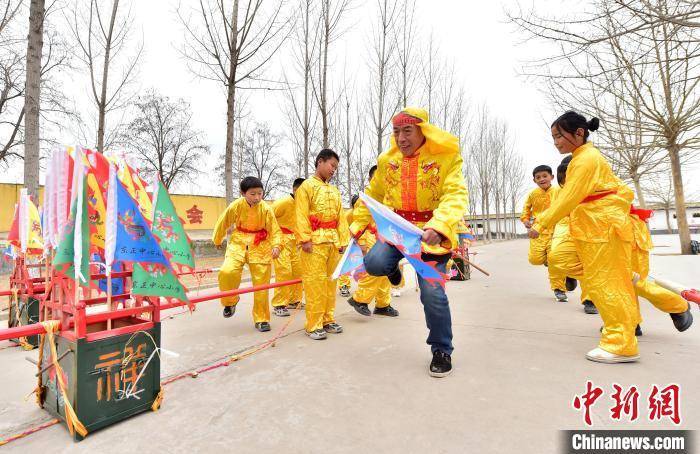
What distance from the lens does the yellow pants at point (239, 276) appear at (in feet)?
12.5

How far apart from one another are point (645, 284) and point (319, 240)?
269cm

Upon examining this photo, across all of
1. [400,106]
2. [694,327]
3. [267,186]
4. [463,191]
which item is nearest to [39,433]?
[463,191]

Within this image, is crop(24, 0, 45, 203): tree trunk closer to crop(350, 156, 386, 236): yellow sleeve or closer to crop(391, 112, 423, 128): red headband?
crop(350, 156, 386, 236): yellow sleeve

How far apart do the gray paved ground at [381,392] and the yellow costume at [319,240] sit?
28 centimetres

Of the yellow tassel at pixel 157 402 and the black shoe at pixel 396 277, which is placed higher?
the black shoe at pixel 396 277

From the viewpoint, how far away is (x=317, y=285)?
11.3 feet

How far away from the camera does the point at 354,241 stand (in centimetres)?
293

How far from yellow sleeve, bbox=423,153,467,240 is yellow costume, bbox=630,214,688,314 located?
1702 millimetres

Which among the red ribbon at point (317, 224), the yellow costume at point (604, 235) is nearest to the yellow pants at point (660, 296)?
the yellow costume at point (604, 235)

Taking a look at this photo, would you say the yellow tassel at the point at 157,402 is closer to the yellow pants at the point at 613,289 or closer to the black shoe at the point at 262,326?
the black shoe at the point at 262,326

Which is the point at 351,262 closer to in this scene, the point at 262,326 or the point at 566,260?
the point at 262,326

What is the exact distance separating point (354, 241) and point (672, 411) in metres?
2.06

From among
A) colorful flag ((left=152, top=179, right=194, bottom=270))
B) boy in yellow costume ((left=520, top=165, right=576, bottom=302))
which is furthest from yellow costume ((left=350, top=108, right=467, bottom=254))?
boy in yellow costume ((left=520, top=165, right=576, bottom=302))

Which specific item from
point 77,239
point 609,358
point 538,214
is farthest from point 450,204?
point 538,214
